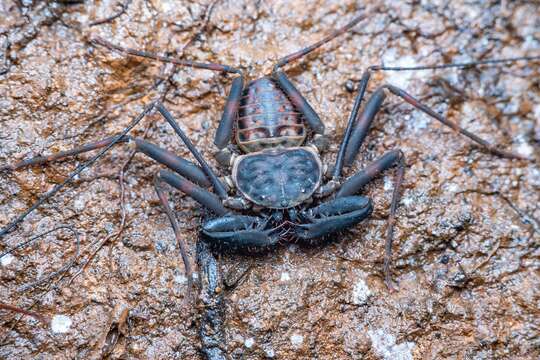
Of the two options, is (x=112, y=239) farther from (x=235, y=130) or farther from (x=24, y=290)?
(x=235, y=130)

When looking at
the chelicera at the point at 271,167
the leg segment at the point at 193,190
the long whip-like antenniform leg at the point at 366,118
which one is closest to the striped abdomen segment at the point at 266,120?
the chelicera at the point at 271,167

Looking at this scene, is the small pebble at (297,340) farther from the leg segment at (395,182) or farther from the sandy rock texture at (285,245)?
the leg segment at (395,182)

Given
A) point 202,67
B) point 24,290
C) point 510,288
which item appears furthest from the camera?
point 202,67

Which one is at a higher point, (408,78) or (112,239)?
(408,78)

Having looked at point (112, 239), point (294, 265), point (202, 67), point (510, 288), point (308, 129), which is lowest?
point (510, 288)

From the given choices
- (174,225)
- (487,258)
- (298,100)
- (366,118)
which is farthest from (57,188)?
(487,258)

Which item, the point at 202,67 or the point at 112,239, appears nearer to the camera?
the point at 112,239

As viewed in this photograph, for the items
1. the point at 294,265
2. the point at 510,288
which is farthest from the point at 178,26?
the point at 510,288
